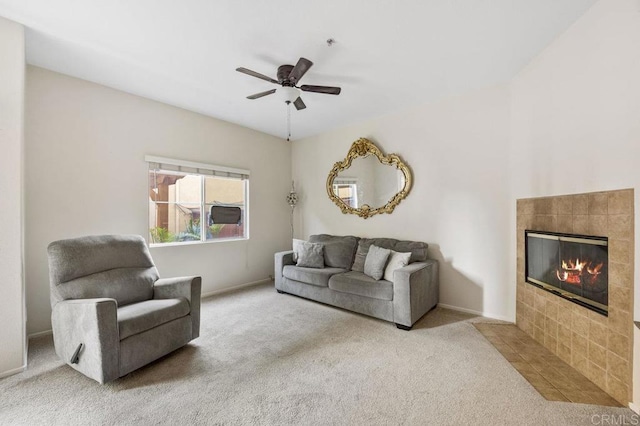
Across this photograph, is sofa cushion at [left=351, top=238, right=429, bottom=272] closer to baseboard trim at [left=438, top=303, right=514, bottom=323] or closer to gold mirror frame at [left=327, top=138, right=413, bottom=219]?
gold mirror frame at [left=327, top=138, right=413, bottom=219]

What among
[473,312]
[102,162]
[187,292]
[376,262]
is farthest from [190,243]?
[473,312]

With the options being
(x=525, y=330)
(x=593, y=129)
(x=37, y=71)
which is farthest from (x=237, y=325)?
(x=593, y=129)

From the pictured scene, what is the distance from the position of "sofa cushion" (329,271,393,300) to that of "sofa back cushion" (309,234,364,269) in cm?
41

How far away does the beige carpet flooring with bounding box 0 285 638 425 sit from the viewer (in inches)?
64.3

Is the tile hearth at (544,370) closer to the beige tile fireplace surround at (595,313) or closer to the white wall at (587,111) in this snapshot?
the beige tile fireplace surround at (595,313)

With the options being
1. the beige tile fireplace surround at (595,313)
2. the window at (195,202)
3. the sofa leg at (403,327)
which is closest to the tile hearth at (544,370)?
the beige tile fireplace surround at (595,313)

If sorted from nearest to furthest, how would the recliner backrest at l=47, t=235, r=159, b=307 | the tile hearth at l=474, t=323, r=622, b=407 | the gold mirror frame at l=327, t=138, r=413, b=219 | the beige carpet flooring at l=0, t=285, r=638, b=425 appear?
the beige carpet flooring at l=0, t=285, r=638, b=425 → the tile hearth at l=474, t=323, r=622, b=407 → the recliner backrest at l=47, t=235, r=159, b=307 → the gold mirror frame at l=327, t=138, r=413, b=219

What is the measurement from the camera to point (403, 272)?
2.89 m

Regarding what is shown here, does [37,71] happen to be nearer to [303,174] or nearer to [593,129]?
[303,174]

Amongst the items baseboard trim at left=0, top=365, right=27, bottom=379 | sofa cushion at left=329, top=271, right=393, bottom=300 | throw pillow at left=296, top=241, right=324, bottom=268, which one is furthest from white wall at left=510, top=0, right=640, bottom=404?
baseboard trim at left=0, top=365, right=27, bottom=379

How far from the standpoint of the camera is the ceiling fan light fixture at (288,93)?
8.75ft

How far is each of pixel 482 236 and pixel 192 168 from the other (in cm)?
399

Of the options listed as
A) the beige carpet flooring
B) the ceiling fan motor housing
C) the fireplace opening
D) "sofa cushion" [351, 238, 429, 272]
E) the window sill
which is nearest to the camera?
the beige carpet flooring

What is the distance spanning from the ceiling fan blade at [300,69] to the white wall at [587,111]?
2129mm
